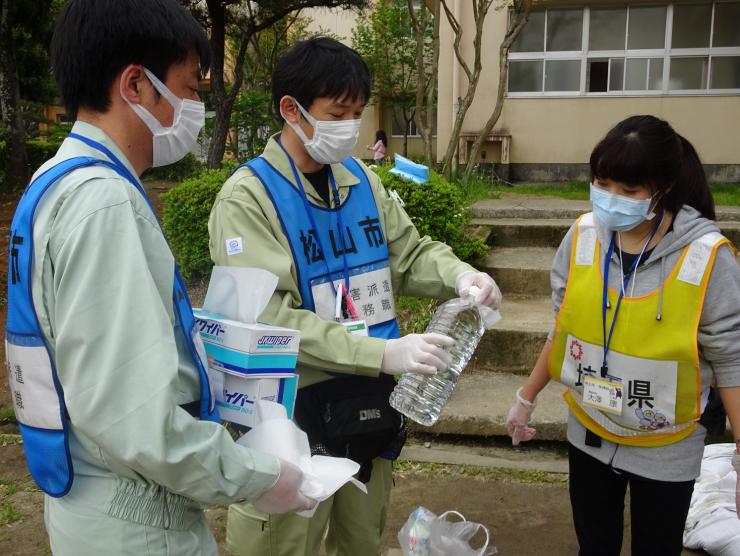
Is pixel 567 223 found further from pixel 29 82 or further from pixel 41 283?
pixel 29 82

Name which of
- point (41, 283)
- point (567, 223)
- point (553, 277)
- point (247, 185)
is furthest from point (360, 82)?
point (567, 223)

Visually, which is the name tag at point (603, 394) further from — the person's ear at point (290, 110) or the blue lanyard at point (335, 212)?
the person's ear at point (290, 110)

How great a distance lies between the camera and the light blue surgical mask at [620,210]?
87.5 inches

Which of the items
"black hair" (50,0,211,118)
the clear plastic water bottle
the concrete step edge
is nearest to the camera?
"black hair" (50,0,211,118)

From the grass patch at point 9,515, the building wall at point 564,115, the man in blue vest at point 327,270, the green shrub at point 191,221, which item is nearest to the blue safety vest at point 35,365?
the man in blue vest at point 327,270

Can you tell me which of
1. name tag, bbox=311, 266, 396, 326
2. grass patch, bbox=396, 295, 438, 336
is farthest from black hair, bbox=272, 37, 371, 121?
grass patch, bbox=396, 295, 438, 336

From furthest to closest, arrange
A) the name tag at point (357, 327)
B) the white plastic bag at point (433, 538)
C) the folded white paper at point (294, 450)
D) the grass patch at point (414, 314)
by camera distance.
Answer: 1. the grass patch at point (414, 314)
2. the white plastic bag at point (433, 538)
3. the name tag at point (357, 327)
4. the folded white paper at point (294, 450)

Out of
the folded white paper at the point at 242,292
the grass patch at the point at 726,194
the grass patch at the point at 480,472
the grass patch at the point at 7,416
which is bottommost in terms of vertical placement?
the grass patch at the point at 480,472

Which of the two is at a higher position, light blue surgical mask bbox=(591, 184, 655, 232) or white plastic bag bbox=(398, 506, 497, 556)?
light blue surgical mask bbox=(591, 184, 655, 232)

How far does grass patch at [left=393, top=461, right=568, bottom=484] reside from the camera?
3859 mm

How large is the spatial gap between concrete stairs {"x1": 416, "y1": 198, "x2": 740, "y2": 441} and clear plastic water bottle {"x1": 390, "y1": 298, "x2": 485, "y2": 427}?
1.48 m

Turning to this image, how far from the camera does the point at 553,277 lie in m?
2.58

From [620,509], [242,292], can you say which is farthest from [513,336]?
[242,292]

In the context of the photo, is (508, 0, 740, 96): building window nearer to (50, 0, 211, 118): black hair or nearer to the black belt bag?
the black belt bag
